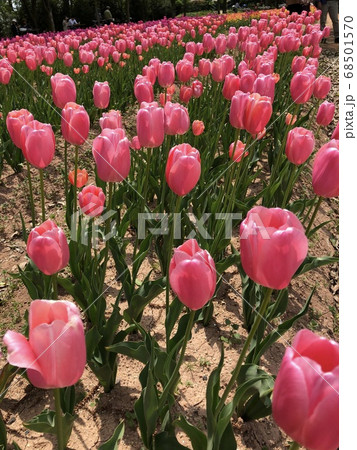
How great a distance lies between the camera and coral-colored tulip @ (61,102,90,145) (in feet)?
6.69

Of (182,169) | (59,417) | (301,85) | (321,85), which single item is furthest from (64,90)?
(321,85)

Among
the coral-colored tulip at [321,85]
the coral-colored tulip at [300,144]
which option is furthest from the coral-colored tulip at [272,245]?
the coral-colored tulip at [321,85]

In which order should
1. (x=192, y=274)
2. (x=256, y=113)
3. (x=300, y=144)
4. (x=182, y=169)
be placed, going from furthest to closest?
(x=300, y=144) → (x=256, y=113) → (x=182, y=169) → (x=192, y=274)

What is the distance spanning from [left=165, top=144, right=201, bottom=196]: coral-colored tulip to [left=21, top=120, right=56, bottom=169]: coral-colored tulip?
0.59m

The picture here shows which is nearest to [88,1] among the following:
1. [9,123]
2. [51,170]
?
[51,170]

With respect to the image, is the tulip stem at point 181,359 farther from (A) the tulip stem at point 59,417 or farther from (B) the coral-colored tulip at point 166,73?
(B) the coral-colored tulip at point 166,73

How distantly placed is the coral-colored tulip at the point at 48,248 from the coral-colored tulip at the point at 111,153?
509mm

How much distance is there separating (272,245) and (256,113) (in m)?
1.40

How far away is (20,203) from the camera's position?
11.8 feet

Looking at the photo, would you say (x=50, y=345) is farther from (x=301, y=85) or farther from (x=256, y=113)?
(x=301, y=85)

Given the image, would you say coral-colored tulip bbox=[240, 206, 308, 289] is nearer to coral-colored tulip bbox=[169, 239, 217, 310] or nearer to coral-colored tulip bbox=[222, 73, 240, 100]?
coral-colored tulip bbox=[169, 239, 217, 310]

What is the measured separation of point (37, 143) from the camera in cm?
185

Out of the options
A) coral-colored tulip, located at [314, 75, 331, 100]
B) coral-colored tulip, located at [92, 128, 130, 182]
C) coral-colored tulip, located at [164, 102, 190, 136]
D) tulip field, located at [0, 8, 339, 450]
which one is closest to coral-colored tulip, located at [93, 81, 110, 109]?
tulip field, located at [0, 8, 339, 450]
